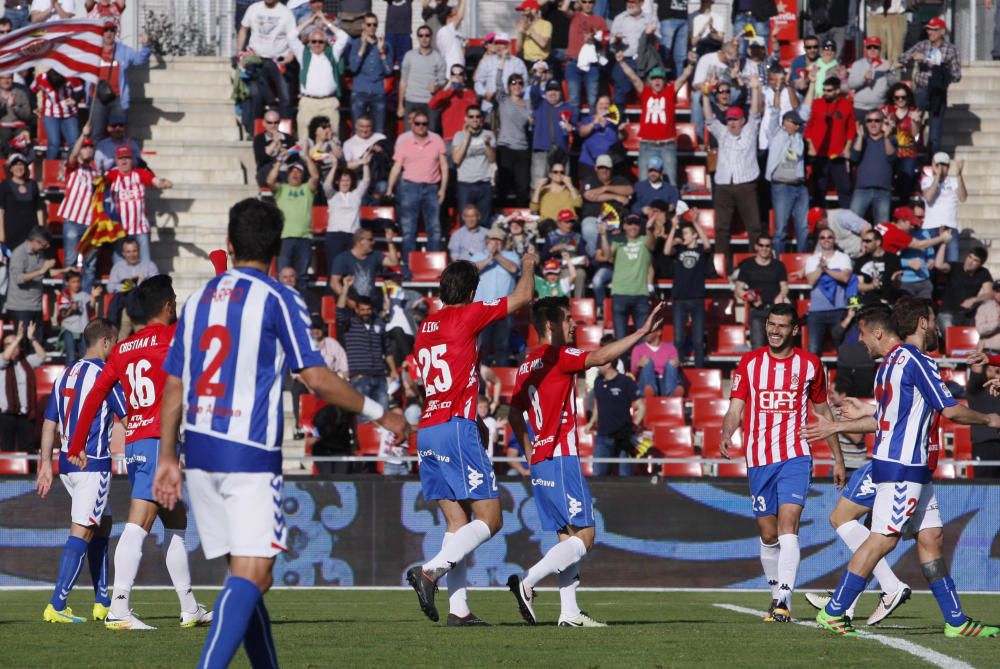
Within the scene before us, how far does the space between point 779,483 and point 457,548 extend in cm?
289

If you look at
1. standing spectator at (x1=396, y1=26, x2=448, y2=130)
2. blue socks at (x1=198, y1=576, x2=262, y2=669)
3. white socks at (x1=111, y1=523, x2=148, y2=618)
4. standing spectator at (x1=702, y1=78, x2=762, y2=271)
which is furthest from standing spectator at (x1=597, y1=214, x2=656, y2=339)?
blue socks at (x1=198, y1=576, x2=262, y2=669)

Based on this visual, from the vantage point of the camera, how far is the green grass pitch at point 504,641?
8.87 metres

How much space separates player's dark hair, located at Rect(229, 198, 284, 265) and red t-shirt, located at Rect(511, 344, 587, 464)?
179 inches

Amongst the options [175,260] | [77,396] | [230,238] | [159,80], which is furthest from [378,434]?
[230,238]

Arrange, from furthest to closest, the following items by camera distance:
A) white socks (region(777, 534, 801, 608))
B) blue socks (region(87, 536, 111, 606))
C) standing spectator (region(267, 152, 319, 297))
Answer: standing spectator (region(267, 152, 319, 297)) < blue socks (region(87, 536, 111, 606)) < white socks (region(777, 534, 801, 608))

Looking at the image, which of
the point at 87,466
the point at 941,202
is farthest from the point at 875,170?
the point at 87,466

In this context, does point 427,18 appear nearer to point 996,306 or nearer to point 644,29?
point 644,29

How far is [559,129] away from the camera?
23.1 metres

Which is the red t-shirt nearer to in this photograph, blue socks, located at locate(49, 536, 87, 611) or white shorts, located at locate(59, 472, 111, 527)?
white shorts, located at locate(59, 472, 111, 527)

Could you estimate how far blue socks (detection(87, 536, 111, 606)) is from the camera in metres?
12.5

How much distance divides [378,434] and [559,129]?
609 cm

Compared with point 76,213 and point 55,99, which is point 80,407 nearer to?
point 76,213

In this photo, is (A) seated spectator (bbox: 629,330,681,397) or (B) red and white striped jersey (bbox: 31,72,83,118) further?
(B) red and white striped jersey (bbox: 31,72,83,118)

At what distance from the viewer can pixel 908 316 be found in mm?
10594
